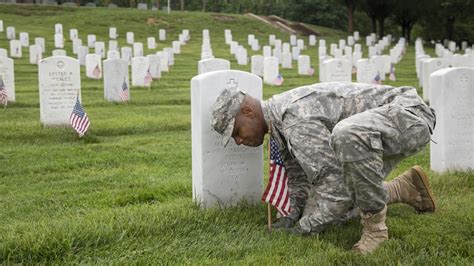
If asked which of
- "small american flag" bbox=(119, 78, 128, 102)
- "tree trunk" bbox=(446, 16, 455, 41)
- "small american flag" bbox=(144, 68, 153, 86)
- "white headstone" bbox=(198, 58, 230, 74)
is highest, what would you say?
"tree trunk" bbox=(446, 16, 455, 41)

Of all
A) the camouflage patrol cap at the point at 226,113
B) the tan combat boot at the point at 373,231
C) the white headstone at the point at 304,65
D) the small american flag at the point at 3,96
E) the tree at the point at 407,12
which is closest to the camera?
the tan combat boot at the point at 373,231

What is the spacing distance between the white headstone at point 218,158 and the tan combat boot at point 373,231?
1.36m

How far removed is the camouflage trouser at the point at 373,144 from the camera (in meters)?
3.77

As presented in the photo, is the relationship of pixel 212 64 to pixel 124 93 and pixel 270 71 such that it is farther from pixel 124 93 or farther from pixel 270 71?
pixel 270 71

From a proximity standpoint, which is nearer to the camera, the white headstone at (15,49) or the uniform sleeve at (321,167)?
the uniform sleeve at (321,167)

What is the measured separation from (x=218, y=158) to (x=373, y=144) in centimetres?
161

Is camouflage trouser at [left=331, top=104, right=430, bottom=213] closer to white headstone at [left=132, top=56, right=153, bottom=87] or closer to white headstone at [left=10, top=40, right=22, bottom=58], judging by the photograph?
white headstone at [left=132, top=56, right=153, bottom=87]

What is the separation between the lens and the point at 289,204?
4602 mm

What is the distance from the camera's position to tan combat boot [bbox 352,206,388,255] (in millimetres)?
3998

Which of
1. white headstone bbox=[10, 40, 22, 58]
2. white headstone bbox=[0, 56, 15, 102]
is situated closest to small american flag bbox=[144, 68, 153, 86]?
white headstone bbox=[0, 56, 15, 102]

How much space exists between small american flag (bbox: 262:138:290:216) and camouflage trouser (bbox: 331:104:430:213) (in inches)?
26.0

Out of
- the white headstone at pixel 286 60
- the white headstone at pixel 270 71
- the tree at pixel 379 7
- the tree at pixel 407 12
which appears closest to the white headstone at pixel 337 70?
the white headstone at pixel 270 71

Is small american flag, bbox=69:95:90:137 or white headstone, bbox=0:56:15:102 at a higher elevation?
white headstone, bbox=0:56:15:102

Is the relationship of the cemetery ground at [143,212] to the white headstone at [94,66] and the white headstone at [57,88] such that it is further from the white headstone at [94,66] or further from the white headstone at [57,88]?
the white headstone at [94,66]
